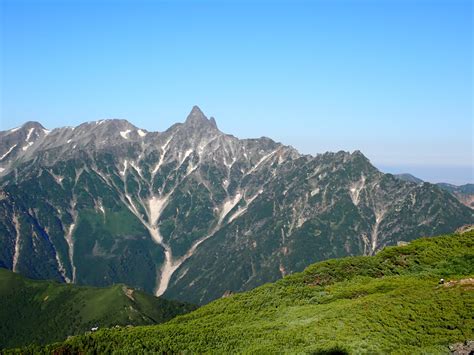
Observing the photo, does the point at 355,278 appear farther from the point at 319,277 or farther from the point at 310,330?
the point at 310,330

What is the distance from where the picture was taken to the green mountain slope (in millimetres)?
77500

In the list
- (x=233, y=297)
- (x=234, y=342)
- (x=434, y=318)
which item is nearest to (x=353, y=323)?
(x=434, y=318)

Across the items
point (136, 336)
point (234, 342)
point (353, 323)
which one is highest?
point (353, 323)

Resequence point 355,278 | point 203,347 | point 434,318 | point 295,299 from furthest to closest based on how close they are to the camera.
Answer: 1. point 355,278
2. point 295,299
3. point 203,347
4. point 434,318

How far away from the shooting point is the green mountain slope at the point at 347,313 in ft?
254

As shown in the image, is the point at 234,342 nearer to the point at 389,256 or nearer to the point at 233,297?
the point at 233,297

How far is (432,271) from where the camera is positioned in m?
119

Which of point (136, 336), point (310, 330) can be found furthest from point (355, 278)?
point (136, 336)

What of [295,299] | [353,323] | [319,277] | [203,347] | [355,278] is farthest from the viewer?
[319,277]

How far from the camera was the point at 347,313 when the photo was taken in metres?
91.2

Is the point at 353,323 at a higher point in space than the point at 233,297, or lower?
higher

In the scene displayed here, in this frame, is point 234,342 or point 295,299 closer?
point 234,342

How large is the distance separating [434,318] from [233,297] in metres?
72.2

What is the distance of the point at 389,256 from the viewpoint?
144 meters
